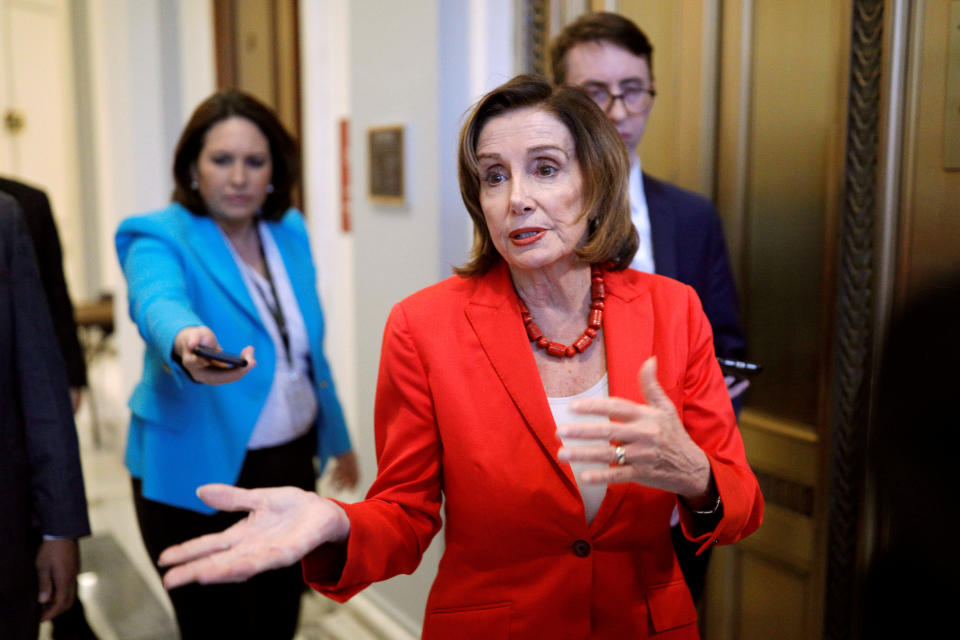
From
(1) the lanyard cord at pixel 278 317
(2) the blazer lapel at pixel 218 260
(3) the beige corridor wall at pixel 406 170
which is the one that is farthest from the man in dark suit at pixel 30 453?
(3) the beige corridor wall at pixel 406 170

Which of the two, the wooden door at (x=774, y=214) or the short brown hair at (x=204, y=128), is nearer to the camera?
the wooden door at (x=774, y=214)

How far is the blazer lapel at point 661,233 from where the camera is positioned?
183 cm

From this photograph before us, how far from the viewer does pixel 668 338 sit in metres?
1.39

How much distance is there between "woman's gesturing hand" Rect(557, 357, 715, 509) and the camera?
1.08m

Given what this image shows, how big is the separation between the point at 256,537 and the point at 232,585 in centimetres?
109

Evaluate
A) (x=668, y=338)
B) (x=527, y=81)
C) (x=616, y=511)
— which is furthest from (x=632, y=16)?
(x=616, y=511)

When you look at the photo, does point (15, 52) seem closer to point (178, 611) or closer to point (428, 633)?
point (178, 611)

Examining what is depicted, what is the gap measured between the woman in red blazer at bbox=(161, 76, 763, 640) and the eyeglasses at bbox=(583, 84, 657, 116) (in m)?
0.47

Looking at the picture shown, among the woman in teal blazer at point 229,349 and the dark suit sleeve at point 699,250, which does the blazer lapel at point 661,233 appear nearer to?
the dark suit sleeve at point 699,250

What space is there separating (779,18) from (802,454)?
42.7 inches

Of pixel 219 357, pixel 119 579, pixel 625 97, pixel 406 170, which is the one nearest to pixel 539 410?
pixel 219 357

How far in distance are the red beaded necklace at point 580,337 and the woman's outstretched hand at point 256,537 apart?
1.42ft

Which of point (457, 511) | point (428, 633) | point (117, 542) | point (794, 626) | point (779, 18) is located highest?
point (779, 18)

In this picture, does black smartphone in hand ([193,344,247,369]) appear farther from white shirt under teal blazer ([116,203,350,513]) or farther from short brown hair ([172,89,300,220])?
short brown hair ([172,89,300,220])
